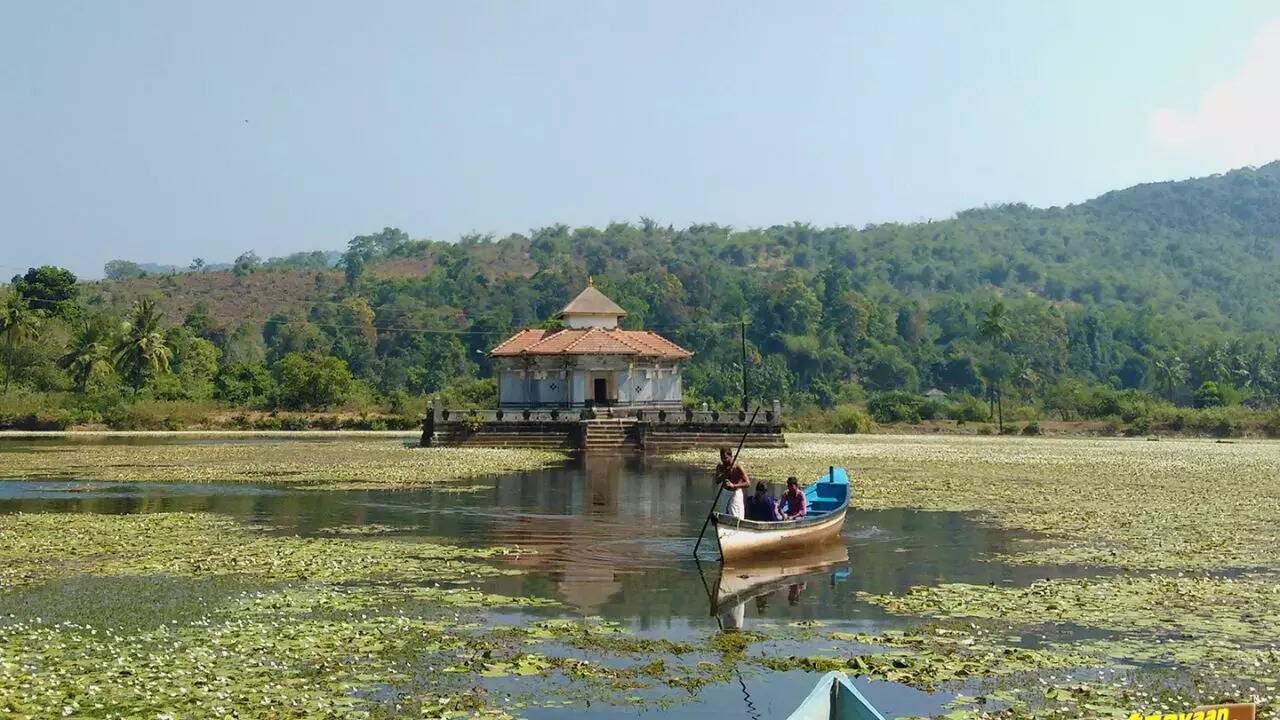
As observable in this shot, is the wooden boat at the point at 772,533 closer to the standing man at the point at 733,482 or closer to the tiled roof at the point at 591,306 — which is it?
the standing man at the point at 733,482

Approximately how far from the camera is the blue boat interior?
998 inches

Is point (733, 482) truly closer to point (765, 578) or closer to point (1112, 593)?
point (765, 578)

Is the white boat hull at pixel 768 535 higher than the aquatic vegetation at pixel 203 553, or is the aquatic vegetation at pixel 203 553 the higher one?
the white boat hull at pixel 768 535

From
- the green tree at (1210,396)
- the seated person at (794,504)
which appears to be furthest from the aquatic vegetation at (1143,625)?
the green tree at (1210,396)

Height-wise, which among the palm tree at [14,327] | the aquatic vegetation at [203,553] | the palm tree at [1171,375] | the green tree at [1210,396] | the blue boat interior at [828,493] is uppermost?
the palm tree at [14,327]

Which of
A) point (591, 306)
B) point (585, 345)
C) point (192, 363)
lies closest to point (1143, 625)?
point (585, 345)

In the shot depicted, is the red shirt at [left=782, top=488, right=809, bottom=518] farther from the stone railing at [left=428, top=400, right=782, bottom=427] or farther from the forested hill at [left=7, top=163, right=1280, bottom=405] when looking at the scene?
the forested hill at [left=7, top=163, right=1280, bottom=405]

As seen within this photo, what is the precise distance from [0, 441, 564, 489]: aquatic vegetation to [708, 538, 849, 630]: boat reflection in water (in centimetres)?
1537

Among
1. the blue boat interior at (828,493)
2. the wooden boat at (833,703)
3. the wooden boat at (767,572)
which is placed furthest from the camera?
the blue boat interior at (828,493)

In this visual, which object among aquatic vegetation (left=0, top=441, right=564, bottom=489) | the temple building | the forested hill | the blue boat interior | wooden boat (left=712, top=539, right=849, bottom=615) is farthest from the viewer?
the forested hill

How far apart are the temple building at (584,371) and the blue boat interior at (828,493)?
1377 inches

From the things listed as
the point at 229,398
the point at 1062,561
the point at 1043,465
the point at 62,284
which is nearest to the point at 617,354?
the point at 1043,465

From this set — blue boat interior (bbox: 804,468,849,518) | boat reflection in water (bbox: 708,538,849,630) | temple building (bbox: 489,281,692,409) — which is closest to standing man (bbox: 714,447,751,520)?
boat reflection in water (bbox: 708,538,849,630)

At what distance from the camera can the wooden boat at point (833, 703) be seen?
8859 mm
